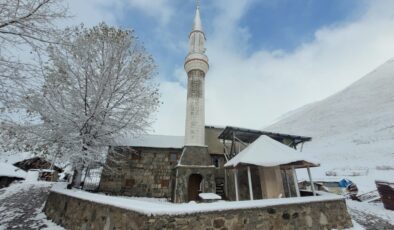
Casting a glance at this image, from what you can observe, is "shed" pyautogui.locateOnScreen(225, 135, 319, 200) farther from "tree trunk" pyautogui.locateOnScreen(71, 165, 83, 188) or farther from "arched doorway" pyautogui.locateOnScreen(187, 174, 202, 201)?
"tree trunk" pyautogui.locateOnScreen(71, 165, 83, 188)

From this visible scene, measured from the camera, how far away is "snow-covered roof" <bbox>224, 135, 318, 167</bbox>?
30.4 feet

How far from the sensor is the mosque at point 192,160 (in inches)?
600

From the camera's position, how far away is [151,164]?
18875 millimetres

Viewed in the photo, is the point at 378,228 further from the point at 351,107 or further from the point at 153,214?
the point at 351,107

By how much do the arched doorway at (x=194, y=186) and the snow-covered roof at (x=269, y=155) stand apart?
19.6 ft

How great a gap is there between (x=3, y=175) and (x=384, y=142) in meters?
55.2

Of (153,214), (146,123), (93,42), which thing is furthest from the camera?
(146,123)

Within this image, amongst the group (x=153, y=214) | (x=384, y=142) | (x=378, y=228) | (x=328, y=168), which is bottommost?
(x=378, y=228)

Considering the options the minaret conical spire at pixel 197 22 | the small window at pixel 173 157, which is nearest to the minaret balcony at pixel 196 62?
the minaret conical spire at pixel 197 22

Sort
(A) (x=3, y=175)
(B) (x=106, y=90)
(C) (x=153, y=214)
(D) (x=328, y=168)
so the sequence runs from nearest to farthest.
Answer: (C) (x=153, y=214)
(B) (x=106, y=90)
(A) (x=3, y=175)
(D) (x=328, y=168)

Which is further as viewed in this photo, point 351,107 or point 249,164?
point 351,107

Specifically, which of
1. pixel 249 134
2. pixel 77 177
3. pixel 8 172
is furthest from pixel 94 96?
pixel 8 172

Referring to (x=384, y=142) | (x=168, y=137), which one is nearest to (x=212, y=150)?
(x=168, y=137)

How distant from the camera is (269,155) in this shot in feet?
Answer: 32.3
